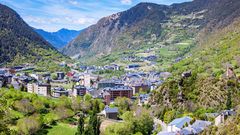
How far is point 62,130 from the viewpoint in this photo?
7019 cm

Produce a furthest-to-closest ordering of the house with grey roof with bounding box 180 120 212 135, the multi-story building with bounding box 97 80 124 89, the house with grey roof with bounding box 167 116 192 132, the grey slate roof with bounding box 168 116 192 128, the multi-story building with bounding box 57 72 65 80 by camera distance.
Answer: the multi-story building with bounding box 57 72 65 80 < the multi-story building with bounding box 97 80 124 89 < the grey slate roof with bounding box 168 116 192 128 < the house with grey roof with bounding box 167 116 192 132 < the house with grey roof with bounding box 180 120 212 135

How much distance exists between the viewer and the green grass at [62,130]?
6825 cm

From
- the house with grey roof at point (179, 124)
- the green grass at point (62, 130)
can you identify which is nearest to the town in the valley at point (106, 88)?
the house with grey roof at point (179, 124)

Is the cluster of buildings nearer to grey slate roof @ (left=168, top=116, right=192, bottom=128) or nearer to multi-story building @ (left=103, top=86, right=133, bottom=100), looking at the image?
grey slate roof @ (left=168, top=116, right=192, bottom=128)

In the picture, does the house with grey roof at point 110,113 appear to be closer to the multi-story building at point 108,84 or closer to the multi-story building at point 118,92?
the multi-story building at point 118,92

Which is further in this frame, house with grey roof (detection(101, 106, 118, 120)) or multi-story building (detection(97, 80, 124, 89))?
multi-story building (detection(97, 80, 124, 89))

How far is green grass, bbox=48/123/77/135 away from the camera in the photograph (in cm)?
6825

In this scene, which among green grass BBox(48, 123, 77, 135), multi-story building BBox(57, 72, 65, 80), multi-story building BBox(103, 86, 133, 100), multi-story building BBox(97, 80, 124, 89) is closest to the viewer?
green grass BBox(48, 123, 77, 135)

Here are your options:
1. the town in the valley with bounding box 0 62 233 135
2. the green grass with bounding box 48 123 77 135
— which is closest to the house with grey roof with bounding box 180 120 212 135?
the town in the valley with bounding box 0 62 233 135

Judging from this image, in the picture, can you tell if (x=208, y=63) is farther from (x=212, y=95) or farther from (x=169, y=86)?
(x=212, y=95)

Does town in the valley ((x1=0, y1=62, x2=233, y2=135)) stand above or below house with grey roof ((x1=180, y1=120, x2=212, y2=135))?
above

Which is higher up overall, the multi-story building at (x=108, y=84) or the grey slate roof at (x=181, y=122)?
the multi-story building at (x=108, y=84)

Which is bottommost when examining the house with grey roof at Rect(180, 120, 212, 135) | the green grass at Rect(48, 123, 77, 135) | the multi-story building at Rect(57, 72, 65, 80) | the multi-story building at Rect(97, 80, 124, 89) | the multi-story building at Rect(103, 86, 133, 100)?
the green grass at Rect(48, 123, 77, 135)

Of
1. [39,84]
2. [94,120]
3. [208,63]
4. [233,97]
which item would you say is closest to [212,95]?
[233,97]
